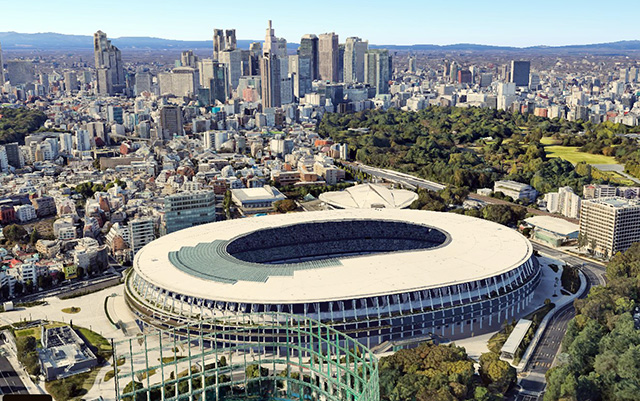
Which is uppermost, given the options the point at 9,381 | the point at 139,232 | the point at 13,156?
the point at 13,156

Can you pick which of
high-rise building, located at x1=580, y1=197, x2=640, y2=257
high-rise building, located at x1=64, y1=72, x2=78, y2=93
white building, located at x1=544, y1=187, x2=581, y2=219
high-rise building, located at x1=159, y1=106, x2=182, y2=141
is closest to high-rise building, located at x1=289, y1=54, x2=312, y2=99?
high-rise building, located at x1=64, y1=72, x2=78, y2=93

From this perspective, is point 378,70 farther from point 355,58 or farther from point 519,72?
point 519,72

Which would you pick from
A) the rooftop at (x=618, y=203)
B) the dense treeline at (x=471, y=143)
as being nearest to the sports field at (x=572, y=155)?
the dense treeline at (x=471, y=143)

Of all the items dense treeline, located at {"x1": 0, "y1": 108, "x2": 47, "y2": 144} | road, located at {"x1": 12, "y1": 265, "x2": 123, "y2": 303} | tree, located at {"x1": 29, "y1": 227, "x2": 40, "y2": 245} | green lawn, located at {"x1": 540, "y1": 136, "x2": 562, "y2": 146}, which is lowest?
road, located at {"x1": 12, "y1": 265, "x2": 123, "y2": 303}

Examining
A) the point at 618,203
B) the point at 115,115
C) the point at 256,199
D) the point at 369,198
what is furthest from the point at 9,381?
the point at 115,115

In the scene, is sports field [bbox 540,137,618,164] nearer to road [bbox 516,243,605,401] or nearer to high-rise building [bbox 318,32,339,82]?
road [bbox 516,243,605,401]

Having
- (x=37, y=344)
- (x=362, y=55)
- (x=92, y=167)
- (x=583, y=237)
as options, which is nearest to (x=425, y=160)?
(x=583, y=237)
